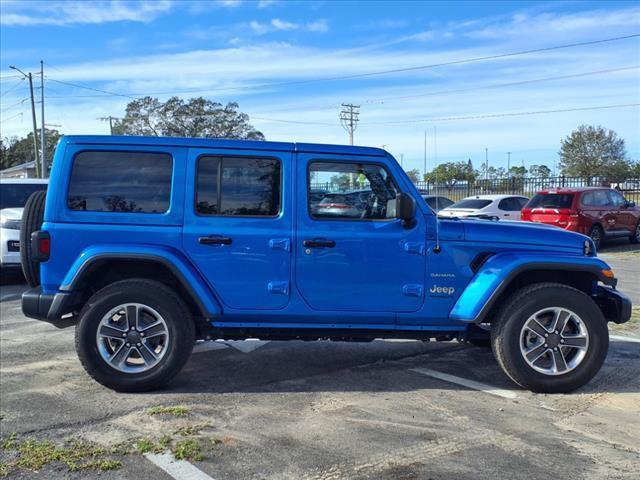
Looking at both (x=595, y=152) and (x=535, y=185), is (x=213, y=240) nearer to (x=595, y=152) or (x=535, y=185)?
(x=535, y=185)

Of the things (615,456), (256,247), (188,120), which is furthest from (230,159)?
(188,120)

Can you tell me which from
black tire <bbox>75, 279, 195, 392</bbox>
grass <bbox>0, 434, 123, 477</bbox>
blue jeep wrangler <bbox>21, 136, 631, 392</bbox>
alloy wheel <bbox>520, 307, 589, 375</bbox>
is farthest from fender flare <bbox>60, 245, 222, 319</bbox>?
alloy wheel <bbox>520, 307, 589, 375</bbox>

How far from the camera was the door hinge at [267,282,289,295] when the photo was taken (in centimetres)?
489

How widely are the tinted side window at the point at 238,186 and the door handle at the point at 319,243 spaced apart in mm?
352

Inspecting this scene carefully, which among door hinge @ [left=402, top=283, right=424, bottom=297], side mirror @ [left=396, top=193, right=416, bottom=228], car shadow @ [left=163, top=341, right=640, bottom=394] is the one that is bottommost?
car shadow @ [left=163, top=341, right=640, bottom=394]

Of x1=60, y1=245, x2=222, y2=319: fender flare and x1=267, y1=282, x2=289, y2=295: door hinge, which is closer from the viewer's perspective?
x1=60, y1=245, x2=222, y2=319: fender flare

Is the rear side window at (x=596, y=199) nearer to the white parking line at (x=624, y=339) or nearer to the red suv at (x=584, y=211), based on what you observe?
the red suv at (x=584, y=211)

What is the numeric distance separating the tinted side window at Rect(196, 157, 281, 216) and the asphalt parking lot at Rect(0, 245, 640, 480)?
148 cm

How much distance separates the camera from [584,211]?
1578 cm

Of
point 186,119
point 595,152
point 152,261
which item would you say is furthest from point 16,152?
point 152,261

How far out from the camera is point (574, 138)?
174ft

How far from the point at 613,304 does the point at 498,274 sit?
1.22 metres

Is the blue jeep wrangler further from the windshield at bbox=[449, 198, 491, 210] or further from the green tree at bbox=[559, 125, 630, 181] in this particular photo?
the green tree at bbox=[559, 125, 630, 181]

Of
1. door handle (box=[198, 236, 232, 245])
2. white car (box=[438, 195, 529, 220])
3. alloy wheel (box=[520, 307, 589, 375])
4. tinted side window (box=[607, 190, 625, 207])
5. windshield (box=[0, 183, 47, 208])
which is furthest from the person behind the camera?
white car (box=[438, 195, 529, 220])
